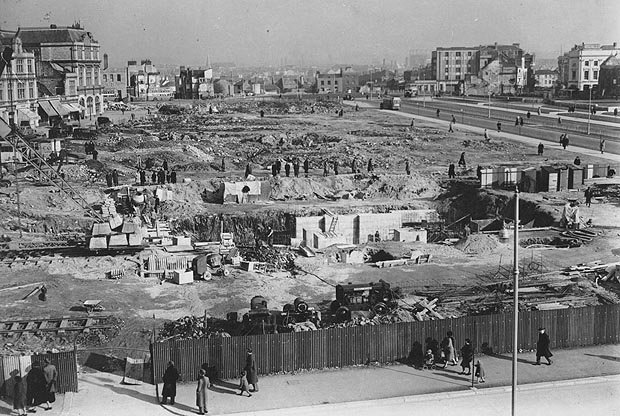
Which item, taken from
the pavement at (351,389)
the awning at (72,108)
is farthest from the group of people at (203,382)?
the awning at (72,108)

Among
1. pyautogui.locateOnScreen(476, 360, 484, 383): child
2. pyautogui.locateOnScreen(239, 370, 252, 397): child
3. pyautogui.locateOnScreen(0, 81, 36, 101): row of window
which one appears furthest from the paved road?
pyautogui.locateOnScreen(239, 370, 252, 397): child

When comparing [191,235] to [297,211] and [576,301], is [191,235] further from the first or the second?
[576,301]

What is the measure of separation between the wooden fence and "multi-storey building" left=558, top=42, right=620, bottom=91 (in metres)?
101

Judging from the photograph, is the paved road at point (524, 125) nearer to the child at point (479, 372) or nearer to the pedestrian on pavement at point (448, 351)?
the pedestrian on pavement at point (448, 351)

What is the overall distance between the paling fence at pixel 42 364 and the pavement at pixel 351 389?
0.89 ft

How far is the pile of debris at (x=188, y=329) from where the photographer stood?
19.7 meters

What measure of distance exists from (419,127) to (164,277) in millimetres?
49619

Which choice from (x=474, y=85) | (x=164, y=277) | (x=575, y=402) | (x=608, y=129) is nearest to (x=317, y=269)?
(x=164, y=277)

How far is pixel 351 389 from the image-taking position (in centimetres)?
1688

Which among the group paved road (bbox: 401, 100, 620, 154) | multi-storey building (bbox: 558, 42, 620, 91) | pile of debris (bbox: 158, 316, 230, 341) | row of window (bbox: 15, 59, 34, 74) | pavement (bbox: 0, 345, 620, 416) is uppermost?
multi-storey building (bbox: 558, 42, 620, 91)

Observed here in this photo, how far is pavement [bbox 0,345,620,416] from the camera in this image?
15.9 m

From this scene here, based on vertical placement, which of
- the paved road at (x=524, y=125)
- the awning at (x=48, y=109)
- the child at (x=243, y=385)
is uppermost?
the awning at (x=48, y=109)

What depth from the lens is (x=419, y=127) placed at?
7150 centimetres

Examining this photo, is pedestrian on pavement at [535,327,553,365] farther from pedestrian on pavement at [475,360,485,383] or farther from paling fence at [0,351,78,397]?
A: paling fence at [0,351,78,397]
